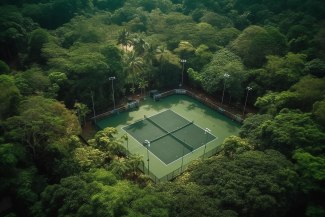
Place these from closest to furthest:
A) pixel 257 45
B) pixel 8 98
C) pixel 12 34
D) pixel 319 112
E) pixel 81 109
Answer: pixel 8 98 < pixel 319 112 < pixel 81 109 < pixel 257 45 < pixel 12 34

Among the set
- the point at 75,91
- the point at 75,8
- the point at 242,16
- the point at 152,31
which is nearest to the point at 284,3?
the point at 242,16

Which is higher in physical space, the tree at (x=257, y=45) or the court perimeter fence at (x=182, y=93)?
the tree at (x=257, y=45)

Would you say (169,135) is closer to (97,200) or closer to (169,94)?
(169,94)

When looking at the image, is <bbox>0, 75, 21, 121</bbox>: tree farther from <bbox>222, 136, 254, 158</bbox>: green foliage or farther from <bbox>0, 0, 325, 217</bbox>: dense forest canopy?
<bbox>222, 136, 254, 158</bbox>: green foliage

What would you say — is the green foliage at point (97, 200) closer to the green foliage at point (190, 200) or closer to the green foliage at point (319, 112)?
the green foliage at point (190, 200)

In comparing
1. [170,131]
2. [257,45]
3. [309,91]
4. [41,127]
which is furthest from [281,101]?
[41,127]

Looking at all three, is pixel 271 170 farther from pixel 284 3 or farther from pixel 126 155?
pixel 284 3

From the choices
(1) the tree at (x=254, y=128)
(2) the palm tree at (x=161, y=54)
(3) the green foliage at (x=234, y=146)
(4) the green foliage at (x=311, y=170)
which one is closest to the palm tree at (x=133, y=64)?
(2) the palm tree at (x=161, y=54)
